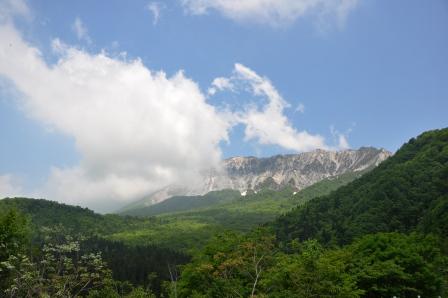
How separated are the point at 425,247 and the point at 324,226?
102 metres

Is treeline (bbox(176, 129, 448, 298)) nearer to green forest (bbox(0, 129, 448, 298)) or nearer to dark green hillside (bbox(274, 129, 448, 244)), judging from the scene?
green forest (bbox(0, 129, 448, 298))

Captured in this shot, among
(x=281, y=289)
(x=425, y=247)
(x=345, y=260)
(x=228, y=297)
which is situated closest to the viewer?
(x=281, y=289)

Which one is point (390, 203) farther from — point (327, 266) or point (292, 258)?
point (327, 266)

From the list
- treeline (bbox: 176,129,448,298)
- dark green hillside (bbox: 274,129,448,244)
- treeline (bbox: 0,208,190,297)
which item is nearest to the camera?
treeline (bbox: 0,208,190,297)

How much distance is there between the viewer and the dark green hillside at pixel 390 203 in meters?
131

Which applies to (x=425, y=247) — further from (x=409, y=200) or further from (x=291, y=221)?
(x=291, y=221)

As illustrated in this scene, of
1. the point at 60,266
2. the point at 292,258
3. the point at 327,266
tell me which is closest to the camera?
the point at 60,266

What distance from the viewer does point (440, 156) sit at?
156 m

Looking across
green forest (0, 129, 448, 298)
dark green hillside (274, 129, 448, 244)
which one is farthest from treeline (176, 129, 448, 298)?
dark green hillside (274, 129, 448, 244)

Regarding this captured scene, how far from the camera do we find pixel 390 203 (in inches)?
5576

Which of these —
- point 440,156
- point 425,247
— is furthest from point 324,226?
point 425,247

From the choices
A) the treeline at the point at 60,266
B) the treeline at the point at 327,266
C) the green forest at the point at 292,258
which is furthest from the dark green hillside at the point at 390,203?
the treeline at the point at 60,266

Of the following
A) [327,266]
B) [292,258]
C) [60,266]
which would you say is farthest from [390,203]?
[60,266]

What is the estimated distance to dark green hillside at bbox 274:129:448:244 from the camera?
13133 cm
